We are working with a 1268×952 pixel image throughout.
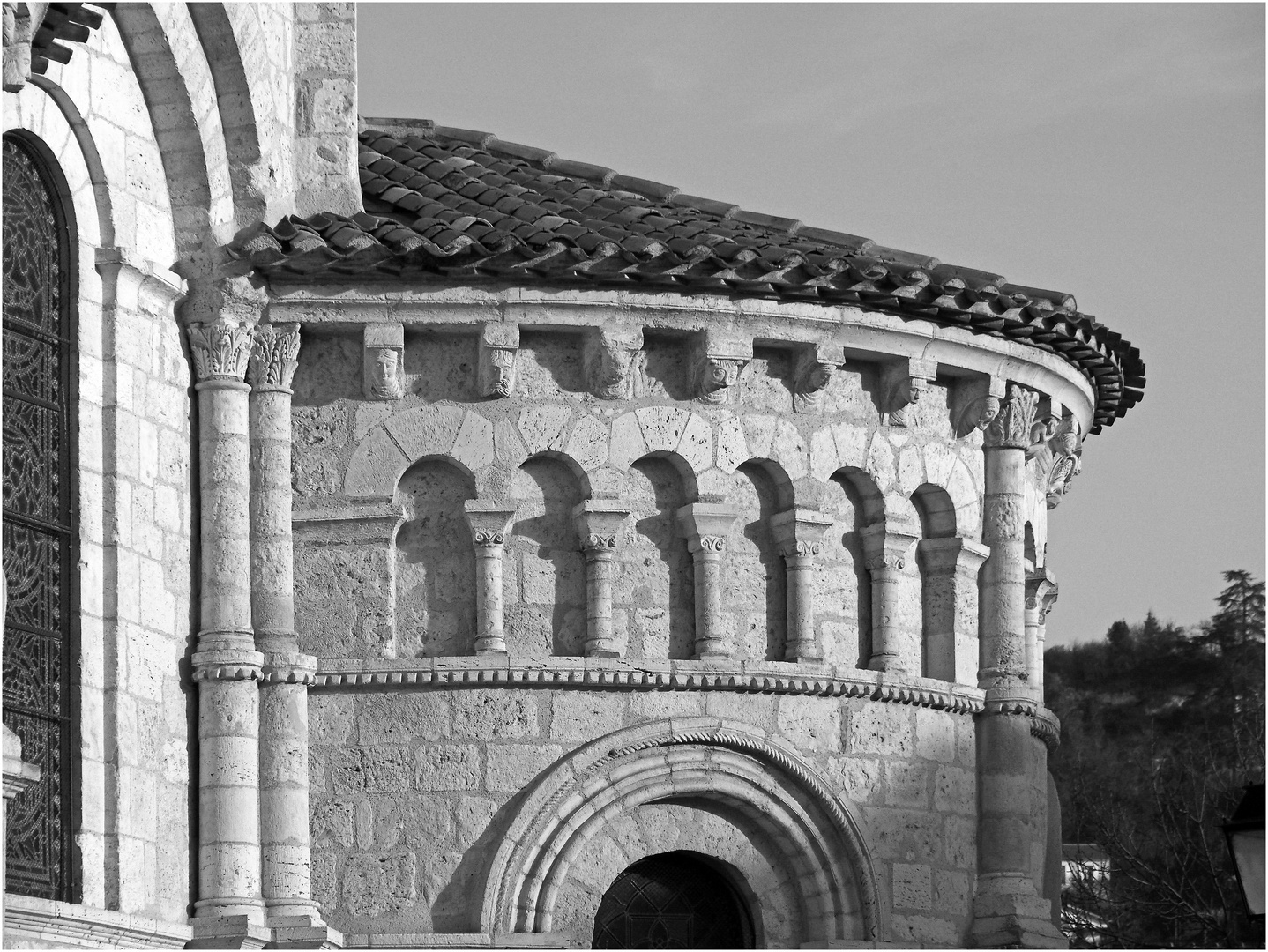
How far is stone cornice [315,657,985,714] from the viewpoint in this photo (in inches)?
551

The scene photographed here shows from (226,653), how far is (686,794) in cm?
263

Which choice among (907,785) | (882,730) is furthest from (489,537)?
Answer: (907,785)

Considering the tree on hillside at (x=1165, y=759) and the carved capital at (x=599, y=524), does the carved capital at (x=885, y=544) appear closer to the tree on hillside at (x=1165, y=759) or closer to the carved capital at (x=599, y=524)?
the carved capital at (x=599, y=524)

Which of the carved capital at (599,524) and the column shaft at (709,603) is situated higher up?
the carved capital at (599,524)

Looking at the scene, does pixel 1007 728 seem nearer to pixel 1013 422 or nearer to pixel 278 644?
pixel 1013 422

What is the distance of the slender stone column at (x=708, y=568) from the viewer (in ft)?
47.3

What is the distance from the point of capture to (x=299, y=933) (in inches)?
527

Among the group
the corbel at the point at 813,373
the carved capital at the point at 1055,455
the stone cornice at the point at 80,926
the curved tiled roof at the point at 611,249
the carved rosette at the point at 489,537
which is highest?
the curved tiled roof at the point at 611,249

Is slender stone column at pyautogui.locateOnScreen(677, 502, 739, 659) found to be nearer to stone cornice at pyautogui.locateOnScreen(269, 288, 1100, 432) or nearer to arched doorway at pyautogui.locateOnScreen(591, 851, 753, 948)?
stone cornice at pyautogui.locateOnScreen(269, 288, 1100, 432)

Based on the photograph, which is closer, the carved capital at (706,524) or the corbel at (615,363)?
the corbel at (615,363)

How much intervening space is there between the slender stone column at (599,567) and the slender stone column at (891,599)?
155 centimetres

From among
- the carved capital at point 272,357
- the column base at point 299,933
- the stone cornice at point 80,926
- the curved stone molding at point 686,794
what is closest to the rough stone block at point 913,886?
the curved stone molding at point 686,794

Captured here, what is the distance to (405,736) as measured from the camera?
1398cm

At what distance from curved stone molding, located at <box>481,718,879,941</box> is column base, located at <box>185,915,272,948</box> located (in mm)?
1258
